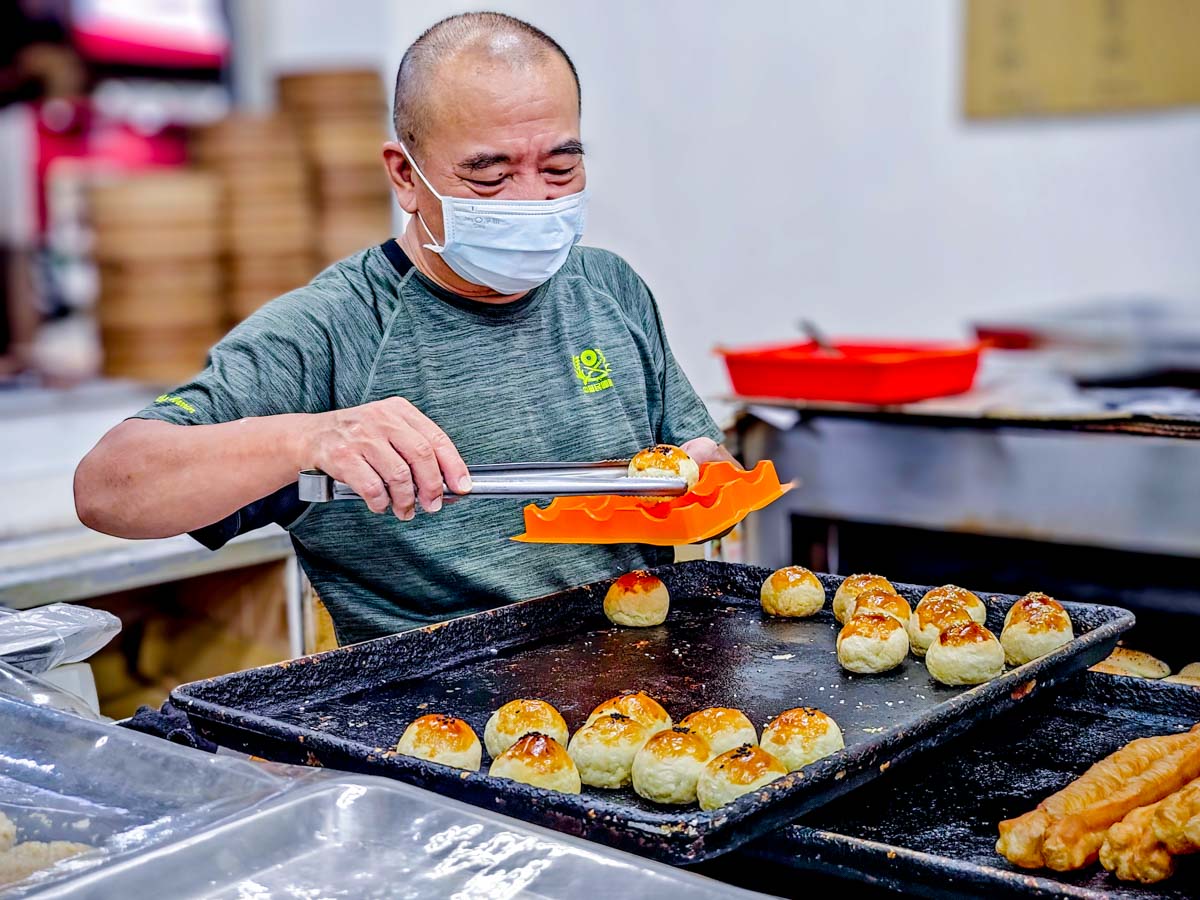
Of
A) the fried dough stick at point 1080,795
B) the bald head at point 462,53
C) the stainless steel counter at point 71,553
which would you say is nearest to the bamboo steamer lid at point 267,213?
the stainless steel counter at point 71,553

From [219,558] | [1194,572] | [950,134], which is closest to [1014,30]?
[950,134]

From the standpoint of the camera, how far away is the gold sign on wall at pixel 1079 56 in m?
4.69

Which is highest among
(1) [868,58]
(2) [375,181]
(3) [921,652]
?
(1) [868,58]

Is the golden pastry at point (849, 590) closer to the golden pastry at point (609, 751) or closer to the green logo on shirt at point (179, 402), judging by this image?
the golden pastry at point (609, 751)

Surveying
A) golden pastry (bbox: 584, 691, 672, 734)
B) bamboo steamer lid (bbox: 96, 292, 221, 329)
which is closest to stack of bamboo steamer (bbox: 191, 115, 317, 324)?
bamboo steamer lid (bbox: 96, 292, 221, 329)

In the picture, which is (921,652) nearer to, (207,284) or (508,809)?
(508,809)

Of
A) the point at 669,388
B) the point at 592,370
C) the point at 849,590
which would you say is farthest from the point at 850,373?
the point at 849,590

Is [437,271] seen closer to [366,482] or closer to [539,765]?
[366,482]

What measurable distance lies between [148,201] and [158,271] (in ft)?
0.73

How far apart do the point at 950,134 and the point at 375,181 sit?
2279 millimetres

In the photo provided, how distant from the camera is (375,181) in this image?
446 cm

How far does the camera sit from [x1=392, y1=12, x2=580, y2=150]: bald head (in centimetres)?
184

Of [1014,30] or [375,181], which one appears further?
[1014,30]

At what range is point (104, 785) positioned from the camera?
4.09 ft
